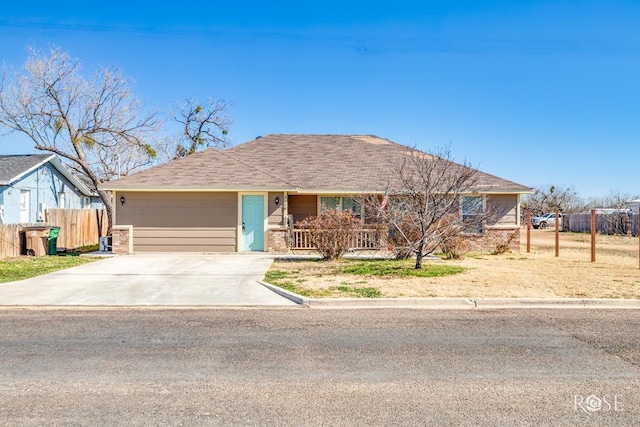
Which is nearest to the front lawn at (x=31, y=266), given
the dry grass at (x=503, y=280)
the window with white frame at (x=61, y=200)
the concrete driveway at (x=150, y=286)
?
the concrete driveway at (x=150, y=286)

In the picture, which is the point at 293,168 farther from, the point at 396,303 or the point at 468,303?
the point at 468,303

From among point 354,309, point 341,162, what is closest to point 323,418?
point 354,309

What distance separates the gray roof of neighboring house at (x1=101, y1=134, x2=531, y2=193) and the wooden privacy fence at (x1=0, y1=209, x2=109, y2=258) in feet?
12.1

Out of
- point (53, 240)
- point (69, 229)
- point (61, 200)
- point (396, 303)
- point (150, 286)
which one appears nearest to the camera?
point (396, 303)

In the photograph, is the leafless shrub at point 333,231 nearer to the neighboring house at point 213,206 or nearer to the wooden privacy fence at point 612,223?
the neighboring house at point 213,206

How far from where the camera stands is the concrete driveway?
30.0ft

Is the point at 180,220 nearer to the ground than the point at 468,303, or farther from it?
farther from it

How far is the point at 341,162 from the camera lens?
2192 centimetres

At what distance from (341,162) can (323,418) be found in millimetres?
18327

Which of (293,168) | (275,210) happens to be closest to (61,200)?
(293,168)

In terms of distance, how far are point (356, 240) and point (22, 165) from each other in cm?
1834

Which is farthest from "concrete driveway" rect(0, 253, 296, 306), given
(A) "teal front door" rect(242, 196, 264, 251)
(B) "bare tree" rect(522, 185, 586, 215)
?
(B) "bare tree" rect(522, 185, 586, 215)

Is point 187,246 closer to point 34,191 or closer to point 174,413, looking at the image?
point 34,191

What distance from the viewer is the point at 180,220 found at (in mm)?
17891
